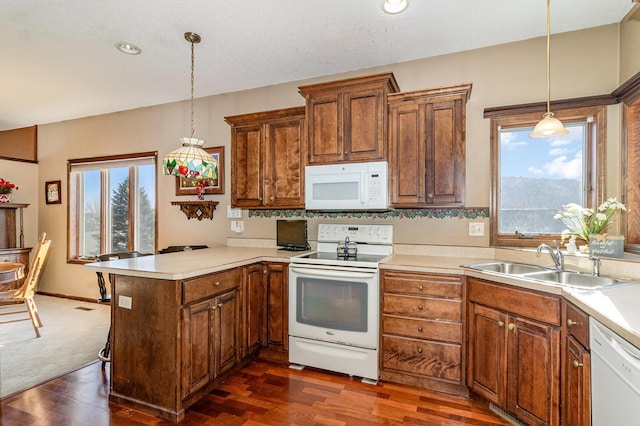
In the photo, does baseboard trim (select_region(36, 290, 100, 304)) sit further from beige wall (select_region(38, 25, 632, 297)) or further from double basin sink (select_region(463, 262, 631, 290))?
double basin sink (select_region(463, 262, 631, 290))

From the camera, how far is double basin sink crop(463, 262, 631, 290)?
5.75ft

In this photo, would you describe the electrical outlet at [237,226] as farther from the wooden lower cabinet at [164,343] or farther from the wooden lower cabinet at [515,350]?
the wooden lower cabinet at [515,350]

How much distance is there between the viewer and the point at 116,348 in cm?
205

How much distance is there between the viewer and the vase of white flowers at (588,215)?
2041 mm

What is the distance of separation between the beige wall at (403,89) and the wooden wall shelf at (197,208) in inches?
3.5

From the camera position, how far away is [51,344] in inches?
117

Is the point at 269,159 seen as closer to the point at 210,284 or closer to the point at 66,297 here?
the point at 210,284

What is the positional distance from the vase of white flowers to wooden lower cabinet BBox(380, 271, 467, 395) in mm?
890

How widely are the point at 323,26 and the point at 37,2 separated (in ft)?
6.37

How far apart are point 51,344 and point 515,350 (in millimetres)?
3880

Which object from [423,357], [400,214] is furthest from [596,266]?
[400,214]

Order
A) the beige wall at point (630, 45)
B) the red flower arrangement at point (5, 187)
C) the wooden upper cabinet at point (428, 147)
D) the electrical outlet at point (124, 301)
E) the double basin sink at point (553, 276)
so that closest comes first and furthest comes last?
the double basin sink at point (553, 276) < the electrical outlet at point (124, 301) < the beige wall at point (630, 45) < the wooden upper cabinet at point (428, 147) < the red flower arrangement at point (5, 187)

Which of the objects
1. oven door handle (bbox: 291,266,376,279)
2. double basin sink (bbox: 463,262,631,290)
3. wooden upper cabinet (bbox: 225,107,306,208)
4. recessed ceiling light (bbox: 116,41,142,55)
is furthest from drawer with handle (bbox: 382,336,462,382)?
recessed ceiling light (bbox: 116,41,142,55)

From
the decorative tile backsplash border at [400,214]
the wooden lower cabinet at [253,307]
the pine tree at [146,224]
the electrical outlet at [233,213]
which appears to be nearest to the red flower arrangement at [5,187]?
the pine tree at [146,224]
